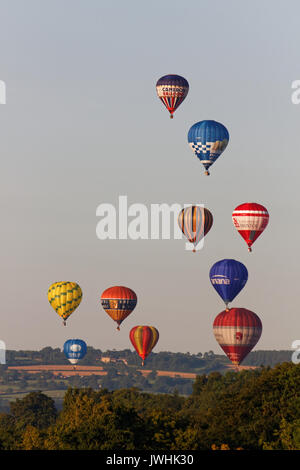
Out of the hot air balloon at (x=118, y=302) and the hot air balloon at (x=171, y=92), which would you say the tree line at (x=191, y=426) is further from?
the hot air balloon at (x=118, y=302)

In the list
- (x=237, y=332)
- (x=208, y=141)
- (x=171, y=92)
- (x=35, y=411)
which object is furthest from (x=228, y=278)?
(x=35, y=411)

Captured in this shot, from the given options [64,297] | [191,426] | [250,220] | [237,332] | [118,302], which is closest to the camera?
[191,426]

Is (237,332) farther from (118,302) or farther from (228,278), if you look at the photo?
(118,302)

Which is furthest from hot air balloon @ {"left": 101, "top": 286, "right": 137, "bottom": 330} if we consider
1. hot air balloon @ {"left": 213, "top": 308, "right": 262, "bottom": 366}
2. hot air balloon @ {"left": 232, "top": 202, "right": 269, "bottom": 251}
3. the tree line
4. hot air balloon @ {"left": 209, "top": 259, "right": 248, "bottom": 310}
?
the tree line

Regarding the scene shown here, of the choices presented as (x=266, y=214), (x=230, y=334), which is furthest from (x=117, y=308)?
(x=266, y=214)

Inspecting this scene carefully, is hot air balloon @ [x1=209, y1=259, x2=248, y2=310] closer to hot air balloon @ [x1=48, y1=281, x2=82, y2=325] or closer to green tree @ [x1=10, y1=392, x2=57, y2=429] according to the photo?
hot air balloon @ [x1=48, y1=281, x2=82, y2=325]

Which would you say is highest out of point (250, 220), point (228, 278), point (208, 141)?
point (208, 141)
